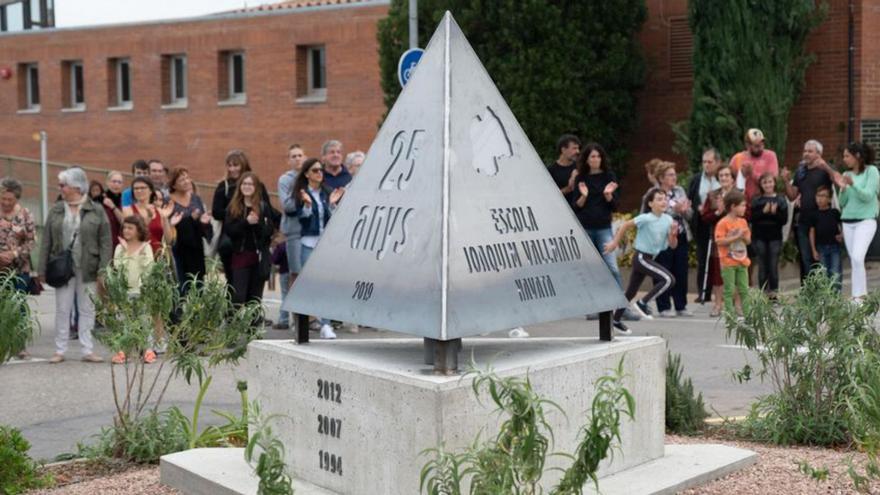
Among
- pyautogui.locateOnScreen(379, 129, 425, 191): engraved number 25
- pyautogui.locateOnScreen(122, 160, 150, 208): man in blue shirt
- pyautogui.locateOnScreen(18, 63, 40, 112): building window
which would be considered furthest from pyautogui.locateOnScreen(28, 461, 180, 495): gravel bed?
pyautogui.locateOnScreen(18, 63, 40, 112): building window

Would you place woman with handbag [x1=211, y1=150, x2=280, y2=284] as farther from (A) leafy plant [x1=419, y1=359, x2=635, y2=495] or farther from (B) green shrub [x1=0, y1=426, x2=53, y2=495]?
(A) leafy plant [x1=419, y1=359, x2=635, y2=495]

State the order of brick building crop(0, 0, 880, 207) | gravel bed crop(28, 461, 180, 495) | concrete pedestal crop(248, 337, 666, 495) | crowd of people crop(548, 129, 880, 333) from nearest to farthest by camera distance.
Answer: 1. concrete pedestal crop(248, 337, 666, 495)
2. gravel bed crop(28, 461, 180, 495)
3. crowd of people crop(548, 129, 880, 333)
4. brick building crop(0, 0, 880, 207)

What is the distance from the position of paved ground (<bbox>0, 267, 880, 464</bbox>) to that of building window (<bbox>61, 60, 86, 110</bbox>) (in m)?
26.6

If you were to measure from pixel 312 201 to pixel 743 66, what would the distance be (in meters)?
10.8

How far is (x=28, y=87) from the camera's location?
4178 cm

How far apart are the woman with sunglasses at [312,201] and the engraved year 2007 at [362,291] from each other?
7846 millimetres

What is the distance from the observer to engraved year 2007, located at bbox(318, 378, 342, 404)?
6359 millimetres

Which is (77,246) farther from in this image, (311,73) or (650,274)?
(311,73)

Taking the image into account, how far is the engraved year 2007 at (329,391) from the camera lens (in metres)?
6.36

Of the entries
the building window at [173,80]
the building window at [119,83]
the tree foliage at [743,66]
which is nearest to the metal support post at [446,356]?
the tree foliage at [743,66]

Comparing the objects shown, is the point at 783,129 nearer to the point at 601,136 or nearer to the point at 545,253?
the point at 601,136

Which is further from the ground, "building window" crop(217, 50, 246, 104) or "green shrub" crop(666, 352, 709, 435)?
"building window" crop(217, 50, 246, 104)

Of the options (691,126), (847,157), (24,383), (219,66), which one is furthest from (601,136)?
(24,383)

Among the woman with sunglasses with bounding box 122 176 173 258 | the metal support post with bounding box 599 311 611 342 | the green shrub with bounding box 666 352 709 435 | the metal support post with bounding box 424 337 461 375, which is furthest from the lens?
the woman with sunglasses with bounding box 122 176 173 258
